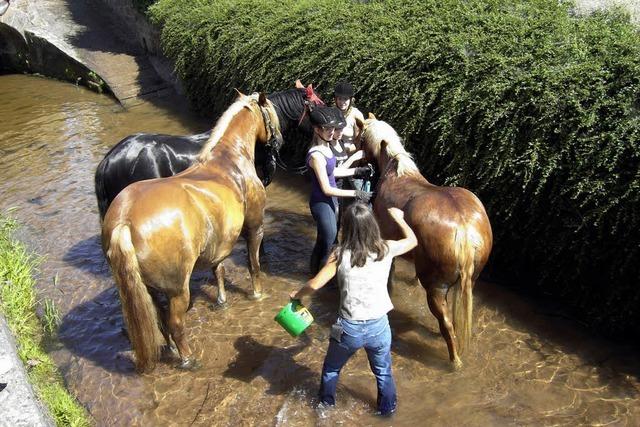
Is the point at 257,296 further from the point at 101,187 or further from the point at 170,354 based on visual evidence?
the point at 101,187

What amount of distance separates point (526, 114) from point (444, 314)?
79.4 inches

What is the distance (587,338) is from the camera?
4.48 m

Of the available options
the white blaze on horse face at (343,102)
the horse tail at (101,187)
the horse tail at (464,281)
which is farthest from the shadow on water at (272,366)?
the white blaze on horse face at (343,102)

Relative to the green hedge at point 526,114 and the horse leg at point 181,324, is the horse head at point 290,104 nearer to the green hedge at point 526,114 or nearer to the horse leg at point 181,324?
the green hedge at point 526,114

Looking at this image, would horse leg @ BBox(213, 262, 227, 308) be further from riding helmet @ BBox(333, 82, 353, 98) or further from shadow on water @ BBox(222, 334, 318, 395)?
riding helmet @ BBox(333, 82, 353, 98)

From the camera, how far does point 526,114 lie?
478cm

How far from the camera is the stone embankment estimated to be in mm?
12646

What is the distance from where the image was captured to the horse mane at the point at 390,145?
14.7 feet

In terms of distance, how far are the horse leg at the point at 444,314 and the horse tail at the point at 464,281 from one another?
0.07 m

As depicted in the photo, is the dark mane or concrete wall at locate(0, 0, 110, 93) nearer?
the dark mane

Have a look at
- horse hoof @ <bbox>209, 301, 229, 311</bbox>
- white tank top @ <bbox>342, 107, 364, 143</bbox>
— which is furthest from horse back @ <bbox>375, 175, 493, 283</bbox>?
horse hoof @ <bbox>209, 301, 229, 311</bbox>

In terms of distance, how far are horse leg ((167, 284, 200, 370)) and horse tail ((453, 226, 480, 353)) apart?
1.91 metres

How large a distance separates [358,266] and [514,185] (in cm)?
235

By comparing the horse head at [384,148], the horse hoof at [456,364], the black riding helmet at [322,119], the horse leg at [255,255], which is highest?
the black riding helmet at [322,119]
